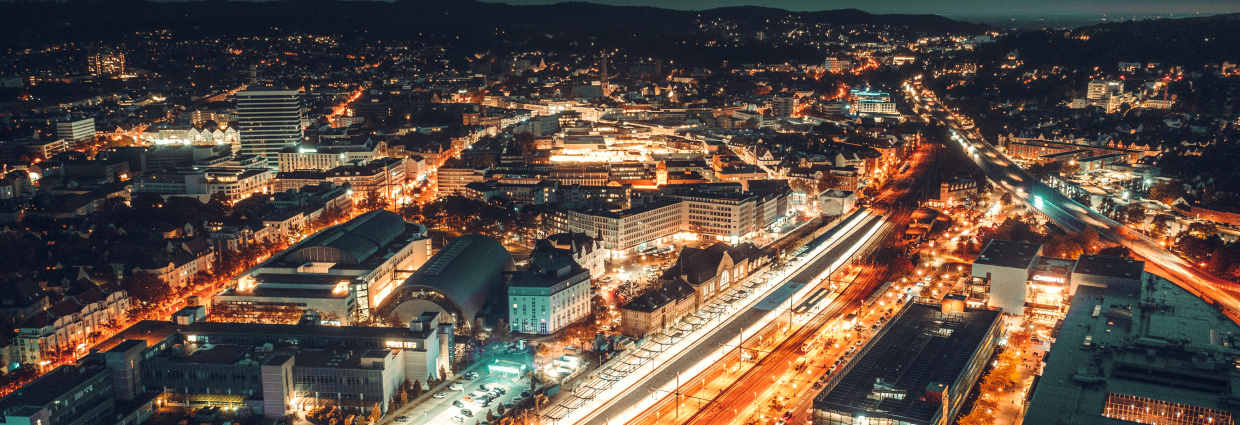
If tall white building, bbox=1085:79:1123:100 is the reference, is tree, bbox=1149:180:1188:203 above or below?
below

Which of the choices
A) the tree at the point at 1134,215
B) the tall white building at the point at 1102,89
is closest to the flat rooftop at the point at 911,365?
the tree at the point at 1134,215

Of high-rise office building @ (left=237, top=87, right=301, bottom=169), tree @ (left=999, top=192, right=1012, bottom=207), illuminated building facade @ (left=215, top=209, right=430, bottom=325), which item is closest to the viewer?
illuminated building facade @ (left=215, top=209, right=430, bottom=325)

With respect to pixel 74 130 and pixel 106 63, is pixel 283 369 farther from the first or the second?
pixel 106 63

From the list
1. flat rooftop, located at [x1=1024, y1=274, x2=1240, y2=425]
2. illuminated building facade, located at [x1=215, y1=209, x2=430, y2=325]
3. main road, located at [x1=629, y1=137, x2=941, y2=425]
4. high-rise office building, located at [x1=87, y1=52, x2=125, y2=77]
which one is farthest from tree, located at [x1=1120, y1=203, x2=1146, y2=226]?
high-rise office building, located at [x1=87, y1=52, x2=125, y2=77]

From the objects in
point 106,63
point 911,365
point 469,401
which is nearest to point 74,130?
point 106,63

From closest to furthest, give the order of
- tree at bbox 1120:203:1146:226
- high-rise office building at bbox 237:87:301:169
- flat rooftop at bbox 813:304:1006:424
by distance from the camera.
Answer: flat rooftop at bbox 813:304:1006:424
tree at bbox 1120:203:1146:226
high-rise office building at bbox 237:87:301:169

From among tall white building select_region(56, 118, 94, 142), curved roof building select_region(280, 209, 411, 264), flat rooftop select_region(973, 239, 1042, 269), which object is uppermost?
tall white building select_region(56, 118, 94, 142)

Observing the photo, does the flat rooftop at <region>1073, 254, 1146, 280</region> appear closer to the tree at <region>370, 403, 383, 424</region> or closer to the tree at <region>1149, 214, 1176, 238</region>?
the tree at <region>1149, 214, 1176, 238</region>
